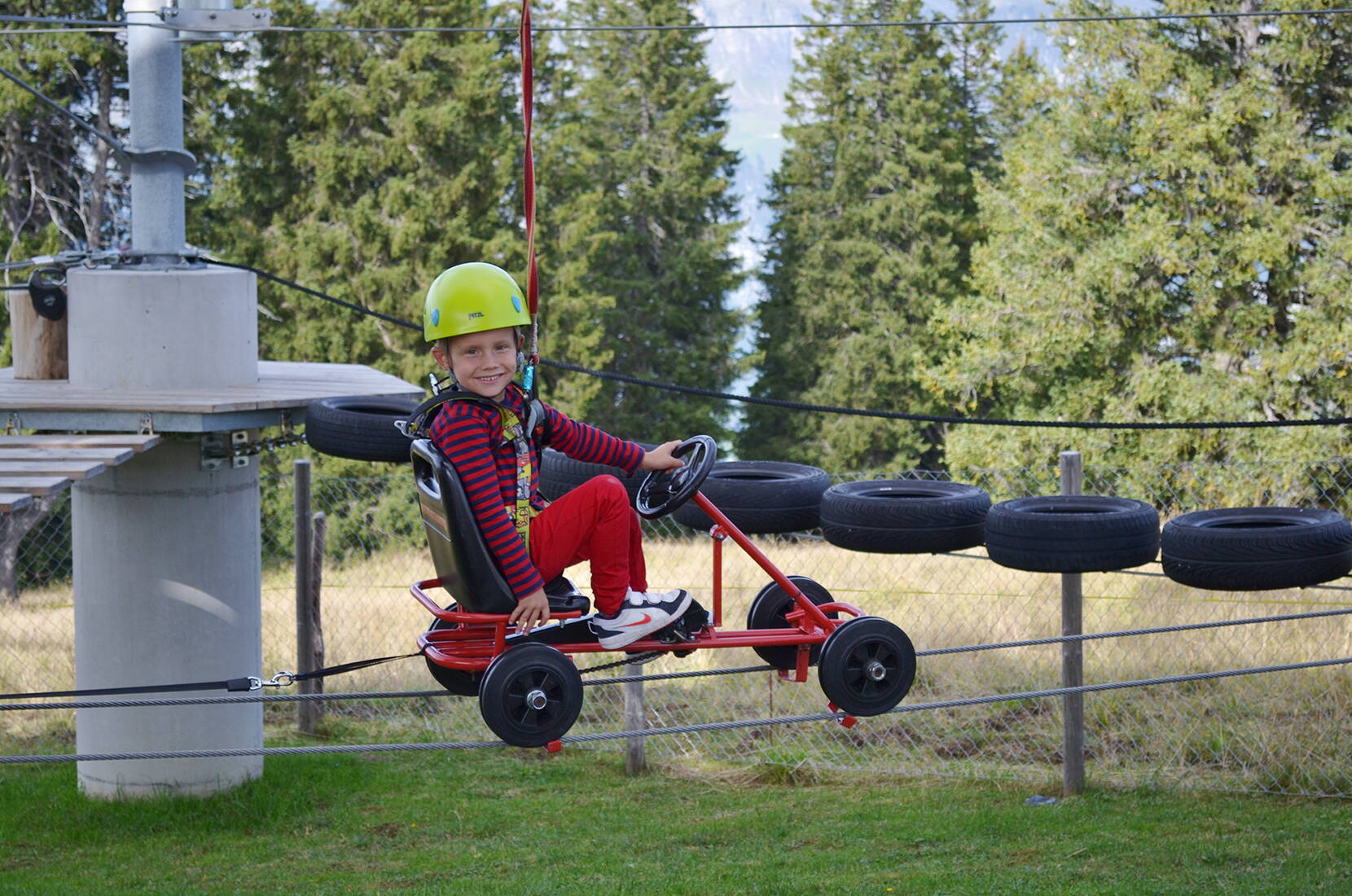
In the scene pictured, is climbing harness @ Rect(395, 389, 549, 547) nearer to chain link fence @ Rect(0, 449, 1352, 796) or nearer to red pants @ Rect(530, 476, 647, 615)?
red pants @ Rect(530, 476, 647, 615)

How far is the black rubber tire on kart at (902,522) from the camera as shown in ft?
19.4

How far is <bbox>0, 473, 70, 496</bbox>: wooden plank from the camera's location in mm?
4867

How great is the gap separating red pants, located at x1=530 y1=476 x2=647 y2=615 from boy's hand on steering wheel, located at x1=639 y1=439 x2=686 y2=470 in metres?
0.17

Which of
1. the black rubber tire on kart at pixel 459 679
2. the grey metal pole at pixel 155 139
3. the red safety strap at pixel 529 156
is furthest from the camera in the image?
the grey metal pole at pixel 155 139

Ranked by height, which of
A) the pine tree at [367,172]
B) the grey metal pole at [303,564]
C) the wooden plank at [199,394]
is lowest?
the grey metal pole at [303,564]

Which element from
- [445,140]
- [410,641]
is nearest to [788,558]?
[410,641]

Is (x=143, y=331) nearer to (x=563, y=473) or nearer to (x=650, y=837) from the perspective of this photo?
(x=563, y=473)

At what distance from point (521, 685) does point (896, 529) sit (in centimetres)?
229

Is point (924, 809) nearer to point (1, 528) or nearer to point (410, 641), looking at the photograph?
point (410, 641)

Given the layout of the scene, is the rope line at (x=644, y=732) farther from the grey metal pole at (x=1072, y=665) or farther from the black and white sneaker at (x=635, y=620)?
the grey metal pole at (x=1072, y=665)

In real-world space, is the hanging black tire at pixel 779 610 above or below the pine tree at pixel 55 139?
below

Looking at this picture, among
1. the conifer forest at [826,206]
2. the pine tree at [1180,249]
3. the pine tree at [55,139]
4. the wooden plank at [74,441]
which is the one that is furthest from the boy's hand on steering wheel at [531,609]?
the pine tree at [55,139]

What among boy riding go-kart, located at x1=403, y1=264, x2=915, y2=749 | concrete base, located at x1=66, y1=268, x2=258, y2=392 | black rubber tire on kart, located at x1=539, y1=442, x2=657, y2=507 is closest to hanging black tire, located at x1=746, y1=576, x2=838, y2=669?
boy riding go-kart, located at x1=403, y1=264, x2=915, y2=749

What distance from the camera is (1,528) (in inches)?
827
